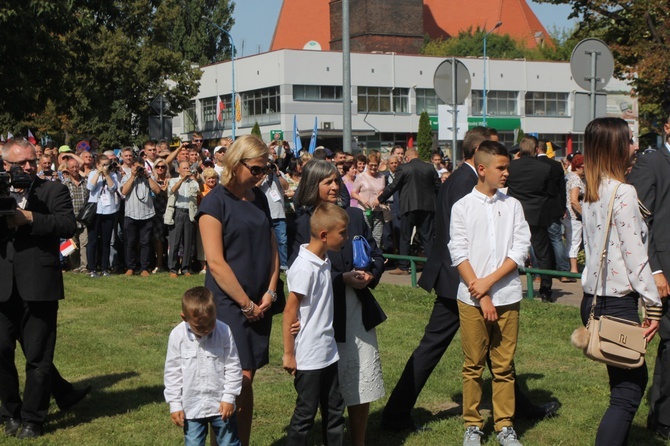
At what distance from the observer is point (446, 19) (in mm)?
117625

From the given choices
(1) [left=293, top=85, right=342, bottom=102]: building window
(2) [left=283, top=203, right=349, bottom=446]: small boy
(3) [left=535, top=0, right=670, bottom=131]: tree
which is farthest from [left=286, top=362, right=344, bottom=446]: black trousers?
(1) [left=293, top=85, right=342, bottom=102]: building window

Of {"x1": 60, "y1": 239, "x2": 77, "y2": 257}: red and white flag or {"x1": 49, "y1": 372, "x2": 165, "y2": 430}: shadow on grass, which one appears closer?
{"x1": 49, "y1": 372, "x2": 165, "y2": 430}: shadow on grass

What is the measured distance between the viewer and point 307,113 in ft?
235

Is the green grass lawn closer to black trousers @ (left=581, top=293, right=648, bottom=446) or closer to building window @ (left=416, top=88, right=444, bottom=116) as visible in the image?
black trousers @ (left=581, top=293, right=648, bottom=446)

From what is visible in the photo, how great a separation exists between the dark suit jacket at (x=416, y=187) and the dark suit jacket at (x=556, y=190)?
113 inches

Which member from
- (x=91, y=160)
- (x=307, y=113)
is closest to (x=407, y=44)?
(x=307, y=113)

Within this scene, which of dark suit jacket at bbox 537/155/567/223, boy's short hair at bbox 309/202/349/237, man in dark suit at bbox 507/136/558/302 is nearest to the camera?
boy's short hair at bbox 309/202/349/237

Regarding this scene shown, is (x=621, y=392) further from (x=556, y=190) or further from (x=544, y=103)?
(x=544, y=103)

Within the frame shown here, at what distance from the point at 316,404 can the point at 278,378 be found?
2965 millimetres

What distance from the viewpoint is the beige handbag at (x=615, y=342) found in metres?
5.41

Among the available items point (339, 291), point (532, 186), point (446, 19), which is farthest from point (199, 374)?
point (446, 19)

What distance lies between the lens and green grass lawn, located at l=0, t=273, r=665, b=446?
23.2ft

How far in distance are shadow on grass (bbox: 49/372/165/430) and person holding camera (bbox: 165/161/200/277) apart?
7493 mm

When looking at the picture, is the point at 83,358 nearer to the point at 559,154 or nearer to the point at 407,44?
the point at 559,154
